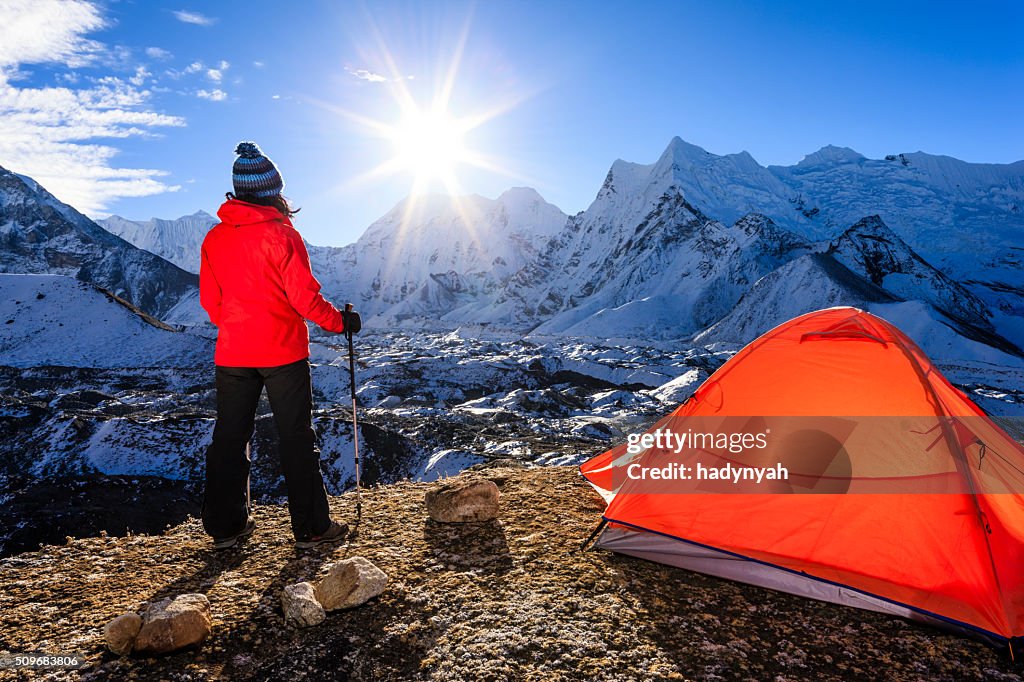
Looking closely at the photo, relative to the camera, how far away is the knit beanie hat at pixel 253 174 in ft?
13.2

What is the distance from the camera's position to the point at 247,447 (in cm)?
429

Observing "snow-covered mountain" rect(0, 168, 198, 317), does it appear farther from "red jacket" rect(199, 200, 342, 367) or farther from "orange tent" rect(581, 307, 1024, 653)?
"orange tent" rect(581, 307, 1024, 653)

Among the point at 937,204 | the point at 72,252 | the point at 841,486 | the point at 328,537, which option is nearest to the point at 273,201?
the point at 328,537

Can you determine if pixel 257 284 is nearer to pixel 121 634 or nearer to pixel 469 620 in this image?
pixel 121 634

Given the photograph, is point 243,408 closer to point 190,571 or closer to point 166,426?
point 190,571

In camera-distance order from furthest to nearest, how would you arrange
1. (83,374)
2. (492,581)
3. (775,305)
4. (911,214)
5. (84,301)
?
1. (911,214)
2. (775,305)
3. (84,301)
4. (83,374)
5. (492,581)

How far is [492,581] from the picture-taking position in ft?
12.1

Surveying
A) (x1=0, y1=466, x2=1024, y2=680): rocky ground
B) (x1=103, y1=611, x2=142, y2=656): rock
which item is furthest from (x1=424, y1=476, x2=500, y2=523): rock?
(x1=103, y1=611, x2=142, y2=656): rock

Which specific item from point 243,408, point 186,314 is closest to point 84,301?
point 243,408

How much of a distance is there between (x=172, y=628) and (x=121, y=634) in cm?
28

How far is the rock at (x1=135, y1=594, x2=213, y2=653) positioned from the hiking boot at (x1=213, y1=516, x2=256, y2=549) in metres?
1.26

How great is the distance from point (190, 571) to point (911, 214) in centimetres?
18387
